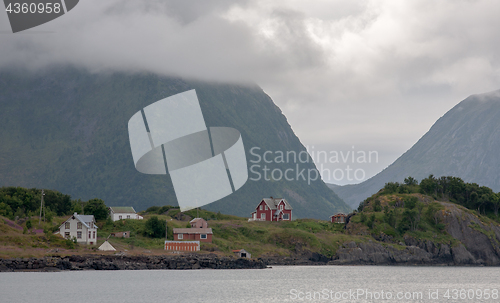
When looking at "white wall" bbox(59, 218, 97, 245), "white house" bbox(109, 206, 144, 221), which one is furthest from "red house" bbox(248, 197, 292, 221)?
"white wall" bbox(59, 218, 97, 245)

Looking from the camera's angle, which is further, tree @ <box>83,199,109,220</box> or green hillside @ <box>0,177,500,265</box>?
tree @ <box>83,199,109,220</box>

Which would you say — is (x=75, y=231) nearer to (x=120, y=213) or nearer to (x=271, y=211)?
(x=120, y=213)

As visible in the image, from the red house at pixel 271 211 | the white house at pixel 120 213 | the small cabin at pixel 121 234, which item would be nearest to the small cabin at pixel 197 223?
the small cabin at pixel 121 234

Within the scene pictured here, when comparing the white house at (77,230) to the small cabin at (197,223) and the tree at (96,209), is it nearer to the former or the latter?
the tree at (96,209)

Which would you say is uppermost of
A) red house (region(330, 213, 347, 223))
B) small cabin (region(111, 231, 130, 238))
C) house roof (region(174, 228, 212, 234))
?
red house (region(330, 213, 347, 223))

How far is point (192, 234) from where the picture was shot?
118m

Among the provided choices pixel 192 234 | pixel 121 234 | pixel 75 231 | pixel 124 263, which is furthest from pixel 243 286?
pixel 121 234

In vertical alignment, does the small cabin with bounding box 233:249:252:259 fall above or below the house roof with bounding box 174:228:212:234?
below

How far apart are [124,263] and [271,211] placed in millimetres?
59974

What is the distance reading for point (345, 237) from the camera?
130m

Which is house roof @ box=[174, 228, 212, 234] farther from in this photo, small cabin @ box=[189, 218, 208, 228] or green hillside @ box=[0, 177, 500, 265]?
small cabin @ box=[189, 218, 208, 228]

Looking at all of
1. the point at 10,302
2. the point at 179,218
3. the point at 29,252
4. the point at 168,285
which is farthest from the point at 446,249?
the point at 10,302

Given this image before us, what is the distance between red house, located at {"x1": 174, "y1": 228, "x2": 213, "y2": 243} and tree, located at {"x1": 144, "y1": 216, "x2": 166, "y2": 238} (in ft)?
9.44

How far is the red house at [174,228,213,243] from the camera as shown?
117562mm
